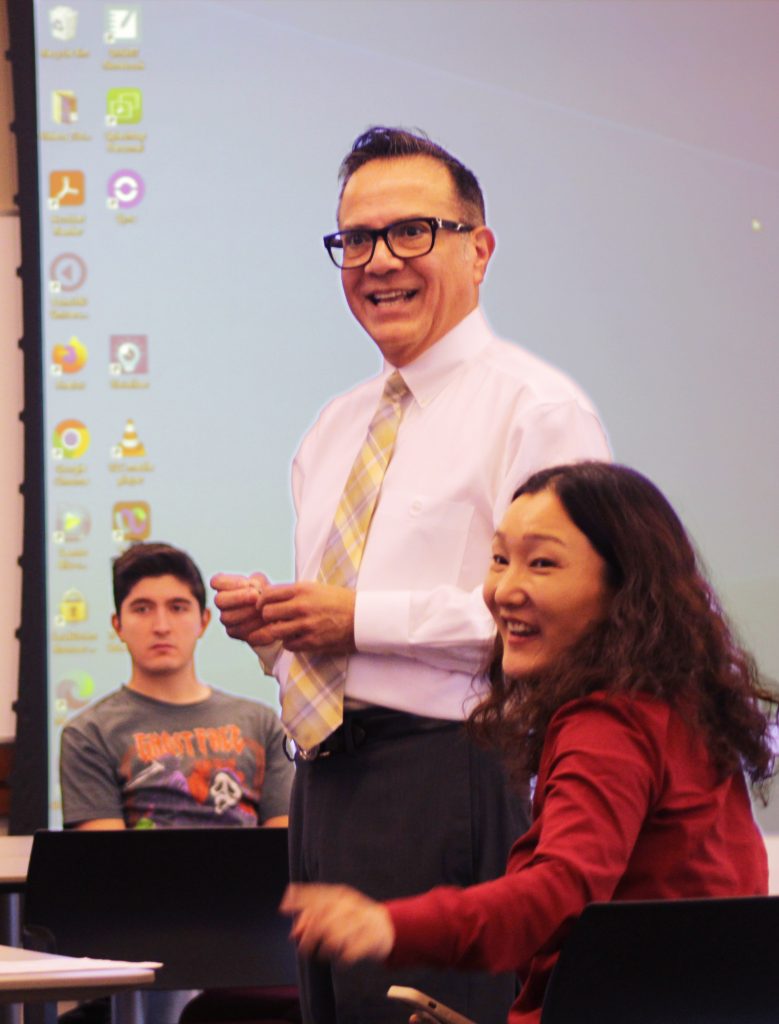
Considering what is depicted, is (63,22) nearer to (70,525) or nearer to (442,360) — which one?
(70,525)

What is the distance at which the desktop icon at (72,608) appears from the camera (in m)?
3.89

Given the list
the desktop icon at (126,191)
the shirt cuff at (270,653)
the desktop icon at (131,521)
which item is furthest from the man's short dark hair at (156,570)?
the shirt cuff at (270,653)

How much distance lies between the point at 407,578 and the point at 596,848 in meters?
0.76

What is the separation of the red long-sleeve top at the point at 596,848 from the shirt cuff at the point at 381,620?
50cm

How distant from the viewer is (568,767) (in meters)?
1.21

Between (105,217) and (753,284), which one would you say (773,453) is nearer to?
(753,284)

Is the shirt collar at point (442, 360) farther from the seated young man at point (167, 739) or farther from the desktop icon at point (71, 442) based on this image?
the desktop icon at point (71, 442)

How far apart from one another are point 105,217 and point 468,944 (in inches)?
123

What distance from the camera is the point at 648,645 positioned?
130cm

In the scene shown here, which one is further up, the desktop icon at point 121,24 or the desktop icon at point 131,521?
the desktop icon at point 121,24

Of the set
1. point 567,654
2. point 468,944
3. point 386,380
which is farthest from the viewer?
point 386,380

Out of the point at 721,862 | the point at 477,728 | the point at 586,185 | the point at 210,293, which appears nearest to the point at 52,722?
the point at 210,293

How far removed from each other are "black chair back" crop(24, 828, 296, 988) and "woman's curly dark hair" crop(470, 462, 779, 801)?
983mm

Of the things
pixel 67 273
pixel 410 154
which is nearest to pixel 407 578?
pixel 410 154
